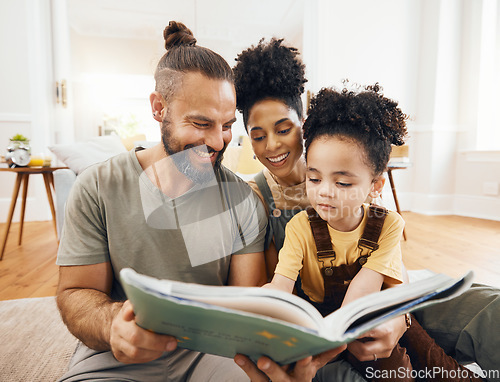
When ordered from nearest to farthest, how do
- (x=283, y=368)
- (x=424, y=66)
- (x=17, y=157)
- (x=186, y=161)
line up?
1. (x=283, y=368)
2. (x=186, y=161)
3. (x=17, y=157)
4. (x=424, y=66)

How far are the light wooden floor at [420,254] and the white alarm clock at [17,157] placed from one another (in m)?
0.61

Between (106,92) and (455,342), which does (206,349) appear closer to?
(455,342)

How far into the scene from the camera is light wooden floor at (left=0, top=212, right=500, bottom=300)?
1.57 m

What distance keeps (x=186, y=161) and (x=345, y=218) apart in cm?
41

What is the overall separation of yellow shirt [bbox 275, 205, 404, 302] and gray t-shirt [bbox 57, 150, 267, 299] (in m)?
0.15

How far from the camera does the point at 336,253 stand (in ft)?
2.49

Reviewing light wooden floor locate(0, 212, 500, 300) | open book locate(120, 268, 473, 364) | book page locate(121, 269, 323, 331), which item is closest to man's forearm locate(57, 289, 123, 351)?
open book locate(120, 268, 473, 364)

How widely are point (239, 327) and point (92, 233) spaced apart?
1.43 ft

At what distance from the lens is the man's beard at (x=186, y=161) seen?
2.07ft

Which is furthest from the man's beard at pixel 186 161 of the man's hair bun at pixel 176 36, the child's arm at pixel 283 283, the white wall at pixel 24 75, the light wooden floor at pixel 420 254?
the white wall at pixel 24 75

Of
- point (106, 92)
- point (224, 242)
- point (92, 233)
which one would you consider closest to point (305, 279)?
point (224, 242)

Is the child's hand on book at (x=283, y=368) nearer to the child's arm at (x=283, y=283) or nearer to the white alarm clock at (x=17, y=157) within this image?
the child's arm at (x=283, y=283)

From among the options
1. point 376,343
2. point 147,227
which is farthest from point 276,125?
point 376,343

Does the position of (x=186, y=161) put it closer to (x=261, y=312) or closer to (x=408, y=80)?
(x=261, y=312)
